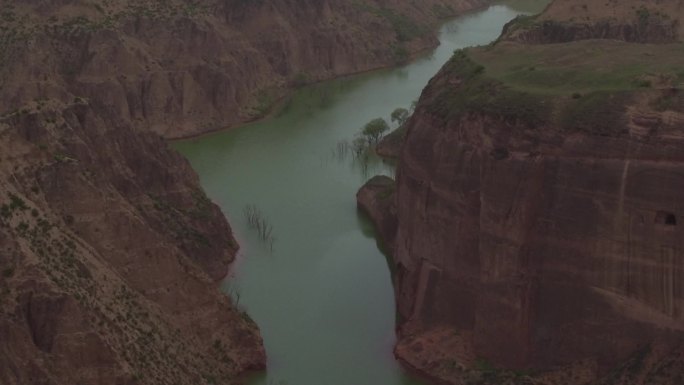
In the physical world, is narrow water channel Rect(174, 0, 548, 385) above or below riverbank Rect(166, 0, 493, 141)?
above

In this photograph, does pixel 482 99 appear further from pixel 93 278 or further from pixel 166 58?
pixel 166 58

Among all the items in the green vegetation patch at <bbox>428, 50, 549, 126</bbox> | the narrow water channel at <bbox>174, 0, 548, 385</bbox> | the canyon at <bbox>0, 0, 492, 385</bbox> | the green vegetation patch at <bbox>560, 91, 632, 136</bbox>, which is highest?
the green vegetation patch at <bbox>560, 91, 632, 136</bbox>

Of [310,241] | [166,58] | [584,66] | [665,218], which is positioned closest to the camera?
[665,218]

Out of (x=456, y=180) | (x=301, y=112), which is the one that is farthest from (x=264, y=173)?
(x=456, y=180)

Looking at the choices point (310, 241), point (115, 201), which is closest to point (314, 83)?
point (310, 241)

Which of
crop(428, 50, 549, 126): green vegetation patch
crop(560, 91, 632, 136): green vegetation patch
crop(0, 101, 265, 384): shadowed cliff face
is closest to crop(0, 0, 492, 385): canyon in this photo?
crop(0, 101, 265, 384): shadowed cliff face

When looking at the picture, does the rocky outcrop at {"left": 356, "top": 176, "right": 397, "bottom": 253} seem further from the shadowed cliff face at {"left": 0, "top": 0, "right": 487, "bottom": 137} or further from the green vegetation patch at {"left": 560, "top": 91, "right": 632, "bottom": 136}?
the shadowed cliff face at {"left": 0, "top": 0, "right": 487, "bottom": 137}
